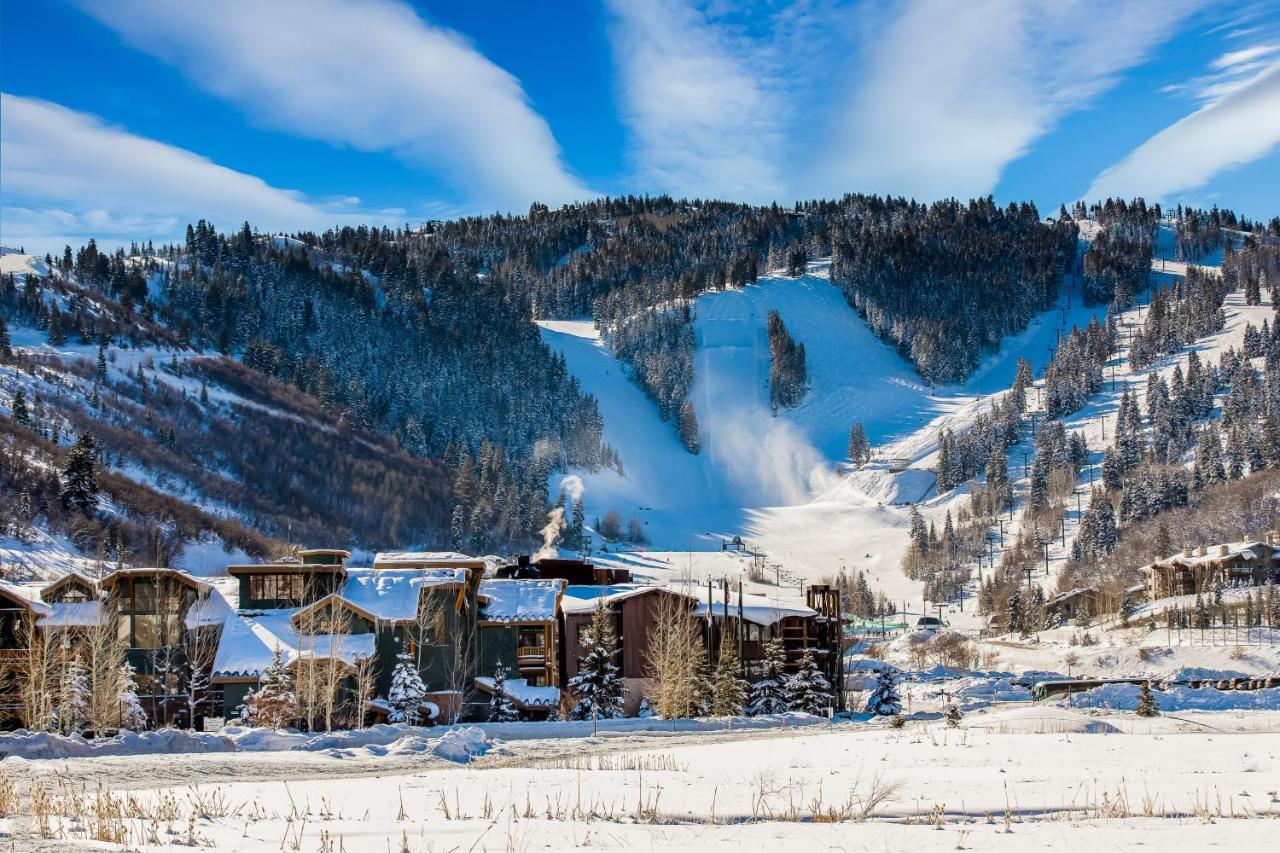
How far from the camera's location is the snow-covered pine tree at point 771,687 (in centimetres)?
4856

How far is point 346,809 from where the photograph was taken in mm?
15938

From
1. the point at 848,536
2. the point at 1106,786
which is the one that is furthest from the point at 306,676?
the point at 848,536

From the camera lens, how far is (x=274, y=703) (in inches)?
1537

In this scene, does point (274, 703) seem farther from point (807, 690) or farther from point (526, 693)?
point (807, 690)

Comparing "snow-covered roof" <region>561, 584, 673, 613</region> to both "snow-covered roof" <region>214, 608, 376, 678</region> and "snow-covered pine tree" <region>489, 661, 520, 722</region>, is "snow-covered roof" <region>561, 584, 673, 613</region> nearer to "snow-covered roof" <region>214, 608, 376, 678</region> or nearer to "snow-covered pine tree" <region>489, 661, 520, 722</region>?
"snow-covered pine tree" <region>489, 661, 520, 722</region>

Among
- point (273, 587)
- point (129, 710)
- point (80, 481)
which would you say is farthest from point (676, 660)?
point (80, 481)

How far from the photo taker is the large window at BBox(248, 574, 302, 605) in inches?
1953

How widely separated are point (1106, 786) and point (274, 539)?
357 ft

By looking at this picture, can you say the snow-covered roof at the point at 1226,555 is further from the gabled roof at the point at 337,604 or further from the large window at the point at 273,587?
the large window at the point at 273,587

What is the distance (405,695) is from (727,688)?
42.1 ft

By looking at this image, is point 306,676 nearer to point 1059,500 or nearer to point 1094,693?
point 1094,693

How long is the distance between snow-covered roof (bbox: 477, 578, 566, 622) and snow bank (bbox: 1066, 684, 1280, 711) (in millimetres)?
23072

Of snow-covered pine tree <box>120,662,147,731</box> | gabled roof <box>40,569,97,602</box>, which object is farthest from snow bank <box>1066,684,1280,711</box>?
gabled roof <box>40,569,97,602</box>

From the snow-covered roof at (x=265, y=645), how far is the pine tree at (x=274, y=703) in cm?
128
